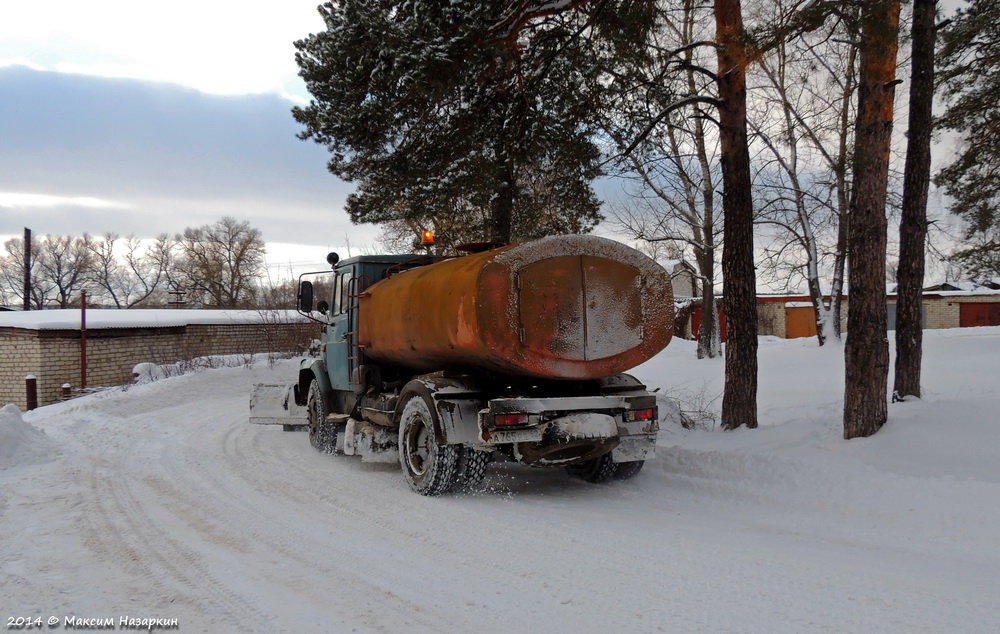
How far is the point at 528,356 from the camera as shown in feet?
20.2

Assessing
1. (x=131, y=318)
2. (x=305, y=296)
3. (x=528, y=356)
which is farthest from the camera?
(x=131, y=318)

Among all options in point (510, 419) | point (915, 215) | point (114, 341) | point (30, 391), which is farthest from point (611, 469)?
point (114, 341)

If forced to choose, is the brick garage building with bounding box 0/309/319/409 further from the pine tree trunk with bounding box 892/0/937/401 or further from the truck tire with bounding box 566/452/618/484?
the pine tree trunk with bounding box 892/0/937/401

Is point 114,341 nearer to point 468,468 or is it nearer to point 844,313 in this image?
point 468,468

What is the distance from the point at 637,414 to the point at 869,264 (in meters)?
3.08

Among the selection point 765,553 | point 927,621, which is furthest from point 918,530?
point 927,621

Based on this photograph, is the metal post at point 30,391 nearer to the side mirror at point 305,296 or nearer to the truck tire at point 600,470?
the side mirror at point 305,296

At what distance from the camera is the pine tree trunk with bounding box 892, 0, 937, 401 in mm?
8508

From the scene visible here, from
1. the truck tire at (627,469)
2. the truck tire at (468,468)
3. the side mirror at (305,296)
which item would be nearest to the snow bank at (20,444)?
the side mirror at (305,296)

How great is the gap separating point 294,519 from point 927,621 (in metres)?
4.65

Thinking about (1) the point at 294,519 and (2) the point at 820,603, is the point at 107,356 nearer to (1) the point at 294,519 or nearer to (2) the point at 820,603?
(1) the point at 294,519

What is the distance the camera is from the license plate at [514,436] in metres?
6.18

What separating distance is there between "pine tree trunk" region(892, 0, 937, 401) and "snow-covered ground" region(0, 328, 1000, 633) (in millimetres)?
706

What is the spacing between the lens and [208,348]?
32.8m
